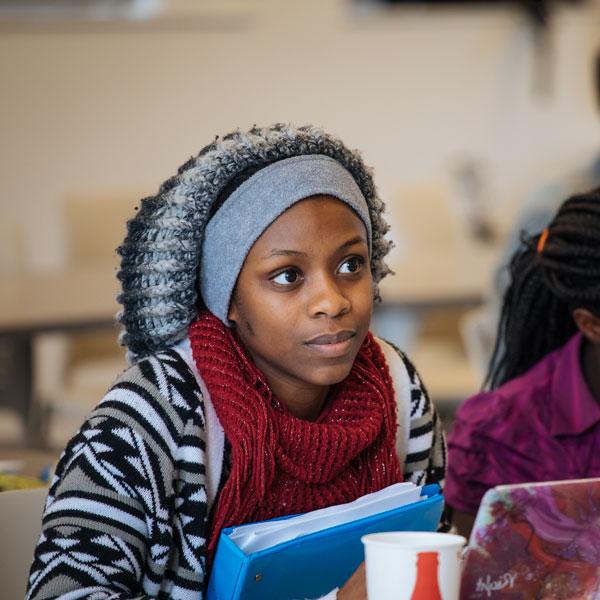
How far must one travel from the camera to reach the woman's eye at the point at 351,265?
55.1 inches

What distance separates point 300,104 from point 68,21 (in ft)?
3.80

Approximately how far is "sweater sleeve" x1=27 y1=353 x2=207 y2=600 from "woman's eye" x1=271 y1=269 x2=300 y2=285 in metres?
0.16

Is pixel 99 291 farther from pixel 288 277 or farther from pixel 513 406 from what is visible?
pixel 288 277

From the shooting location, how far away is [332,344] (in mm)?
1354

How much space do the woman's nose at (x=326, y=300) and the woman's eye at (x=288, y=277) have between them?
23 millimetres

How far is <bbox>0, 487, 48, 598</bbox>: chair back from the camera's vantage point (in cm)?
147

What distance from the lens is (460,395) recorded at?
386 cm

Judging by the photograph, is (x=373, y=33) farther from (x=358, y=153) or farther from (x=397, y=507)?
(x=397, y=507)

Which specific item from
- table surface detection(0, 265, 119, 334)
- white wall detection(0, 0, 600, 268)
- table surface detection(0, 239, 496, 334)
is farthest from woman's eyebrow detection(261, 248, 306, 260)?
white wall detection(0, 0, 600, 268)

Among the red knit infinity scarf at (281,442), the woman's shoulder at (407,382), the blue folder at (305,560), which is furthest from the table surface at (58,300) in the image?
the blue folder at (305,560)

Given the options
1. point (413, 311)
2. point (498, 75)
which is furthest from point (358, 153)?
point (498, 75)

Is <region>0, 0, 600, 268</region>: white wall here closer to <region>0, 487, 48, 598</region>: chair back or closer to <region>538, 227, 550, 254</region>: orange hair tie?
<region>538, 227, 550, 254</region>: orange hair tie

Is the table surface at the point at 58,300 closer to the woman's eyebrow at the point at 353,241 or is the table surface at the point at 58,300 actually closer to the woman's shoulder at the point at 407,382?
the woman's shoulder at the point at 407,382

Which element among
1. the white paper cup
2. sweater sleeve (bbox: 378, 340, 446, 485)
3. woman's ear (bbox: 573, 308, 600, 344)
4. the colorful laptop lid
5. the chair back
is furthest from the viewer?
woman's ear (bbox: 573, 308, 600, 344)
